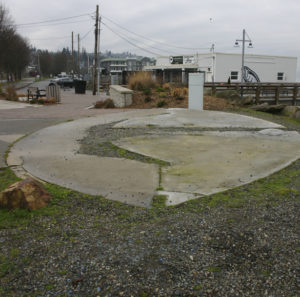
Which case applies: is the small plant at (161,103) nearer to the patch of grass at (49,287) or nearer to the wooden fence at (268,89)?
the wooden fence at (268,89)

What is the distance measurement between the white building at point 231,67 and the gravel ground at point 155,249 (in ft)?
126

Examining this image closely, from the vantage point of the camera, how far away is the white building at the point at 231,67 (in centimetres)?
4350

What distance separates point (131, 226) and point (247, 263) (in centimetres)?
127

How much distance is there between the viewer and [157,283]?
2752 mm

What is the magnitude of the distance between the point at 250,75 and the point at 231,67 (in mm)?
3341

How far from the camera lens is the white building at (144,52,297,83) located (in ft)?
143

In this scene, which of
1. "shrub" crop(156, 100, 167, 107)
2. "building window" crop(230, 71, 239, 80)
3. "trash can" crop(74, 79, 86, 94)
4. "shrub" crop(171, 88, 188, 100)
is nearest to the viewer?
"shrub" crop(156, 100, 167, 107)

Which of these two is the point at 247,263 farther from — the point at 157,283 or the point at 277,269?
the point at 157,283

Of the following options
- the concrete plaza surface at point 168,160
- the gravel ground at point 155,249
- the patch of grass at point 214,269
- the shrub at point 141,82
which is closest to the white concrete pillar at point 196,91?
the concrete plaza surface at point 168,160

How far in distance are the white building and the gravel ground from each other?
38.3 metres

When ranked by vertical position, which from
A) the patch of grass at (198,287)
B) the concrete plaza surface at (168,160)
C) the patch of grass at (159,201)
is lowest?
the patch of grass at (198,287)

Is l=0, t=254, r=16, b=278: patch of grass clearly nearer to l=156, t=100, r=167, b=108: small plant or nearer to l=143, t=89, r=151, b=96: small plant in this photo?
l=156, t=100, r=167, b=108: small plant

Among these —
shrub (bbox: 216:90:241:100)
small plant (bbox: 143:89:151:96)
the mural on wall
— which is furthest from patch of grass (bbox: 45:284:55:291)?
the mural on wall

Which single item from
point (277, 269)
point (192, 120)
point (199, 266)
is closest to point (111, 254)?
point (199, 266)
